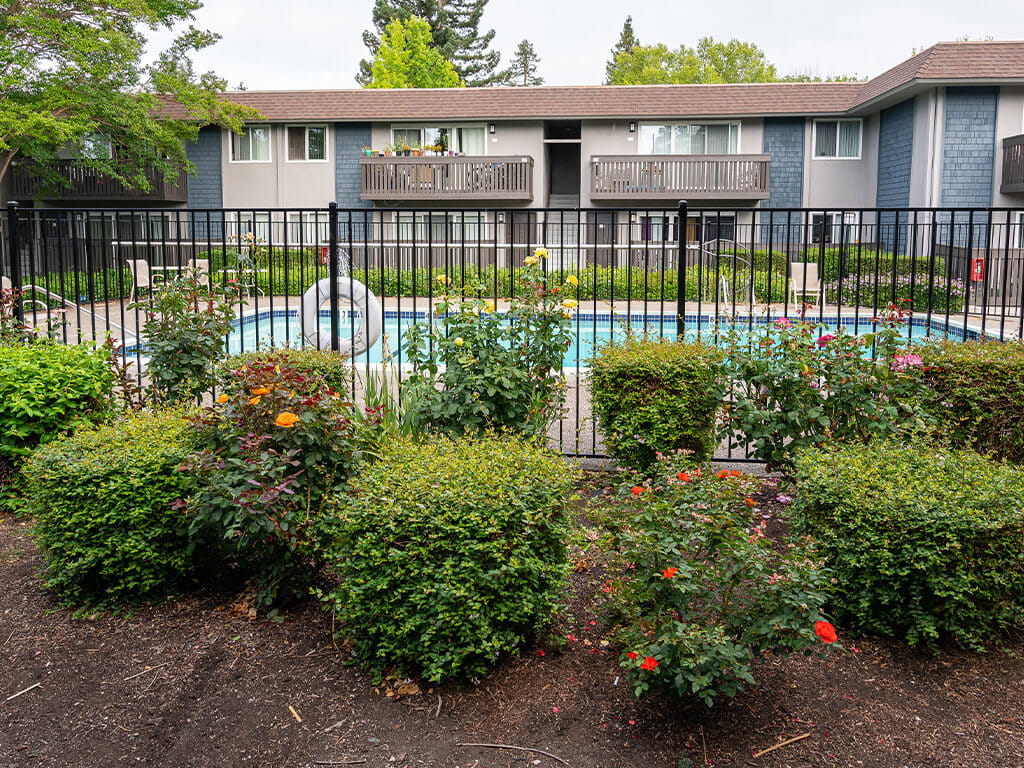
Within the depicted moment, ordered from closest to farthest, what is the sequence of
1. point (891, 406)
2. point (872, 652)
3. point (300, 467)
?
1. point (872, 652)
2. point (300, 467)
3. point (891, 406)

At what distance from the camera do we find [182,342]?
5.92 m

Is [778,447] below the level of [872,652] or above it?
above

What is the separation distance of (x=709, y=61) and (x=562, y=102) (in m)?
31.5

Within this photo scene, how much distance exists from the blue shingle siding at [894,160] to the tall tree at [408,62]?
2022 cm

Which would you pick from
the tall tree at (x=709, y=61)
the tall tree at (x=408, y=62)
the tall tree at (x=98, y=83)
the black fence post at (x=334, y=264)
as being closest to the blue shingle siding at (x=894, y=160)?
the tall tree at (x=98, y=83)

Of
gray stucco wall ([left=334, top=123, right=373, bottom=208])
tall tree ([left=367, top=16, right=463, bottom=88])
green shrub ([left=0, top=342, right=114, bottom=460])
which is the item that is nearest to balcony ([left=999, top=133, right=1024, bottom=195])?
gray stucco wall ([left=334, top=123, right=373, bottom=208])

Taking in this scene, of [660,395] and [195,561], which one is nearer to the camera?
[195,561]

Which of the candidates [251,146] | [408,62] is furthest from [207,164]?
[408,62]

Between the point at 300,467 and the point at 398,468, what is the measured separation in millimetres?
496

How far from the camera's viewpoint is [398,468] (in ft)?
12.3

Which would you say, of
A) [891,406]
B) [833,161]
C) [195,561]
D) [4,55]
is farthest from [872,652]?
[833,161]

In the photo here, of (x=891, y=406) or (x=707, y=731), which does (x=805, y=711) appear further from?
(x=891, y=406)

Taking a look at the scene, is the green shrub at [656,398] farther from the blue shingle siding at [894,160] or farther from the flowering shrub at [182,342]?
the blue shingle siding at [894,160]

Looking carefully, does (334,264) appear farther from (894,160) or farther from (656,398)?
(894,160)
